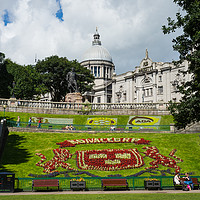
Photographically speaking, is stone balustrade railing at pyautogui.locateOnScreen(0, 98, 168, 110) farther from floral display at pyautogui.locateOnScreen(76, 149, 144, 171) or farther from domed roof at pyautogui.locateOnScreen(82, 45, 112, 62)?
domed roof at pyautogui.locateOnScreen(82, 45, 112, 62)

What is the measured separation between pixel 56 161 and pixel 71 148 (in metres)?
4.27

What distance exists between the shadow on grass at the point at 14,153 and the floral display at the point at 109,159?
5.44 meters

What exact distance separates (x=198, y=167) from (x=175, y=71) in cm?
5661

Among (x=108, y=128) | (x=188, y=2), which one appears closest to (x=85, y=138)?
(x=108, y=128)

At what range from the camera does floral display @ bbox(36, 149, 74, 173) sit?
83.8 feet

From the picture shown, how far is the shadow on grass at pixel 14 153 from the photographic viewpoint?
26.6 meters

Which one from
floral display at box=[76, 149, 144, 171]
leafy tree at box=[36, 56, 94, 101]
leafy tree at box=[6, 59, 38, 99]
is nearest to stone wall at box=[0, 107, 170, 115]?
leafy tree at box=[6, 59, 38, 99]

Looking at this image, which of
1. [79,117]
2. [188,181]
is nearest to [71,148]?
[188,181]

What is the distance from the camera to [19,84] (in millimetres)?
67875

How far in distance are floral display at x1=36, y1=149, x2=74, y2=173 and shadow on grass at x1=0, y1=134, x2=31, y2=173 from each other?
1.61 m

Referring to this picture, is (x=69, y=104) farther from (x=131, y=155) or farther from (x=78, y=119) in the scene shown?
(x=131, y=155)

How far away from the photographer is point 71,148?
31078 mm

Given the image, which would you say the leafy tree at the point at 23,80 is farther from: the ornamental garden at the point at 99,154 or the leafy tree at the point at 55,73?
the ornamental garden at the point at 99,154

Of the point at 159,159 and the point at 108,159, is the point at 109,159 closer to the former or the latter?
the point at 108,159
